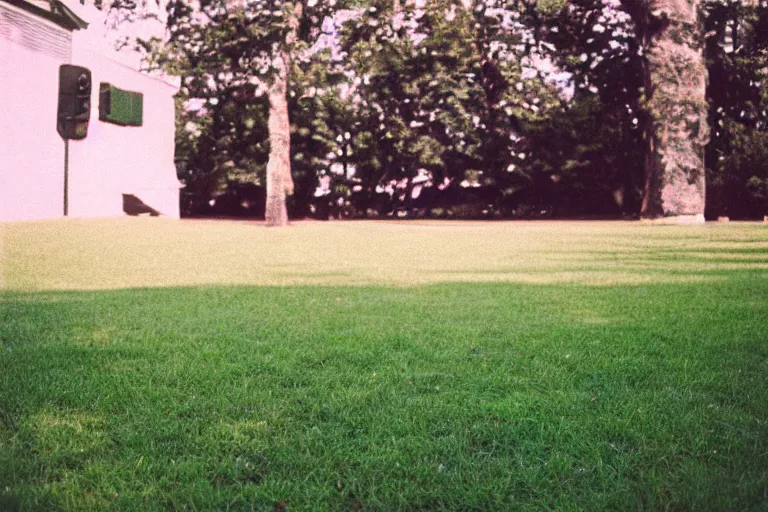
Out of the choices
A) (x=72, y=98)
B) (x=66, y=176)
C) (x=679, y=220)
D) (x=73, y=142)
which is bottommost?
(x=679, y=220)

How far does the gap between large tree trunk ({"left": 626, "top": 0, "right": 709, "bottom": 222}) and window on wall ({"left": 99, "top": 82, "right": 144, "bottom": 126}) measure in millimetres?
18411

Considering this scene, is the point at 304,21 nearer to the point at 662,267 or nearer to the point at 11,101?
the point at 11,101

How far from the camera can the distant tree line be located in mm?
24531

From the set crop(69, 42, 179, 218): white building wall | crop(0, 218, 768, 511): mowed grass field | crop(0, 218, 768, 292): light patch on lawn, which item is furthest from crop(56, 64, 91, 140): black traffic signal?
crop(0, 218, 768, 511): mowed grass field

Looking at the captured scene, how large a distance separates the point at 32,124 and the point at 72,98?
1503 millimetres

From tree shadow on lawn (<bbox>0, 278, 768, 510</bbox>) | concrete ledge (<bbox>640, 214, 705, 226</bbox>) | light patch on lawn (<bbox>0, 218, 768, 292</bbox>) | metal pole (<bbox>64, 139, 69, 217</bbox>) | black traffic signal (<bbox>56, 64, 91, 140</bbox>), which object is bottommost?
tree shadow on lawn (<bbox>0, 278, 768, 510</bbox>)

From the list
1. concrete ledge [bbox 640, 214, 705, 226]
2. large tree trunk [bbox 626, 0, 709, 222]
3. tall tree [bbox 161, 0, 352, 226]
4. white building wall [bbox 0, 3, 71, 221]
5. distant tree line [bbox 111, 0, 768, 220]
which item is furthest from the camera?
distant tree line [bbox 111, 0, 768, 220]

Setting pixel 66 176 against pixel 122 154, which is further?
pixel 122 154

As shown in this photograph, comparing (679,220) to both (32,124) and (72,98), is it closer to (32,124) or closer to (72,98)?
(72,98)

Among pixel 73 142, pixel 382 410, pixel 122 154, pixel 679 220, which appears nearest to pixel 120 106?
pixel 122 154

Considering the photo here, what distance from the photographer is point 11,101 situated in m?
17.6

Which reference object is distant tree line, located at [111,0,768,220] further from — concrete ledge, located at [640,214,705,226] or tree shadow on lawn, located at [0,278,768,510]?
tree shadow on lawn, located at [0,278,768,510]

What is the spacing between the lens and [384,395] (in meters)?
3.83

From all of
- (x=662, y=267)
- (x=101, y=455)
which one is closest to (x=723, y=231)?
(x=662, y=267)
